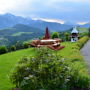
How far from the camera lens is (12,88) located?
921cm

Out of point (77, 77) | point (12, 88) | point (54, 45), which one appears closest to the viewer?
point (77, 77)

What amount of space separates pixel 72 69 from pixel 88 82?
3.31ft

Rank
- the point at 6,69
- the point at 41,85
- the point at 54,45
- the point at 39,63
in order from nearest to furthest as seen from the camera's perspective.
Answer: the point at 41,85
the point at 39,63
the point at 6,69
the point at 54,45

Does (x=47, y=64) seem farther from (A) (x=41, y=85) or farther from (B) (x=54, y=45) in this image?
(B) (x=54, y=45)

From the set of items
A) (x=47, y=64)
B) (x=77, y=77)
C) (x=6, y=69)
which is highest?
(x=47, y=64)

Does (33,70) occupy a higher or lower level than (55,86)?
higher

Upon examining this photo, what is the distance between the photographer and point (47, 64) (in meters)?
7.36

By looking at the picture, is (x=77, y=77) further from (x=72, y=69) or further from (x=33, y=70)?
(x=33, y=70)

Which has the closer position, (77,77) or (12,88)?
(77,77)

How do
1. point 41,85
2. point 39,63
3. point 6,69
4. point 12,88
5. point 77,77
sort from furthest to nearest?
point 6,69 < point 12,88 < point 77,77 < point 39,63 < point 41,85

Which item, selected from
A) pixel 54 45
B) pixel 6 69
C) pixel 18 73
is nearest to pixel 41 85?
pixel 18 73

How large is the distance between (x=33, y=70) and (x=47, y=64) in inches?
20.0

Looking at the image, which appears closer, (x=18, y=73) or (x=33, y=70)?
Result: (x=33, y=70)

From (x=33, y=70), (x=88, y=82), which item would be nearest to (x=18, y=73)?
(x=33, y=70)
